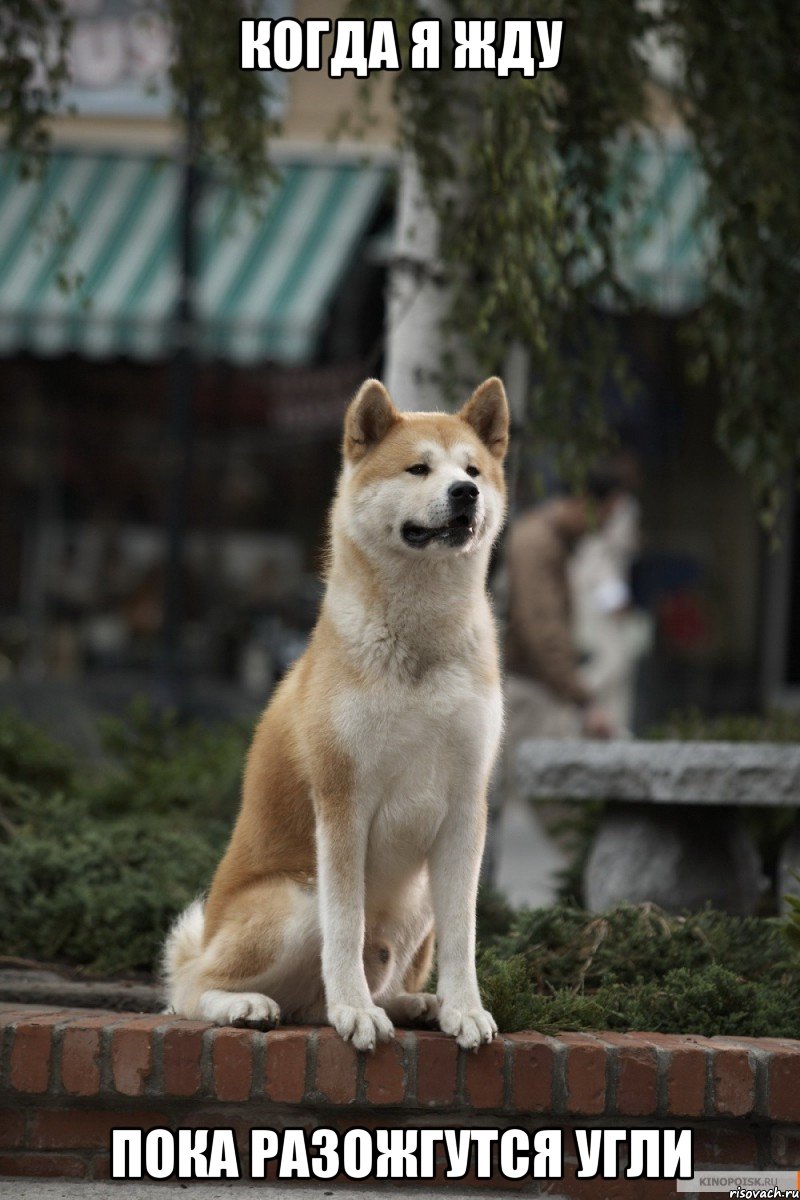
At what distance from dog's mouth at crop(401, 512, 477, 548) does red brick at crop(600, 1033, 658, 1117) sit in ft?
3.89

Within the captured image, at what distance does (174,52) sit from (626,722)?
708 centimetres

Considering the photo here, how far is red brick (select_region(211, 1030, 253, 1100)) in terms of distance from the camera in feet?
11.0

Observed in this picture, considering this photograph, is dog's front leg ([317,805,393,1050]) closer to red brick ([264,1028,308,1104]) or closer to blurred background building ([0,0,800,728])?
red brick ([264,1028,308,1104])

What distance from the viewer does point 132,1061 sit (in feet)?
11.1

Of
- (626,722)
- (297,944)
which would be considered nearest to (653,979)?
(297,944)

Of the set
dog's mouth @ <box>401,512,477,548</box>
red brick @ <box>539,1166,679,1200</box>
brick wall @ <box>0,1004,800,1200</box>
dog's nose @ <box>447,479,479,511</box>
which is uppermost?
dog's nose @ <box>447,479,479,511</box>

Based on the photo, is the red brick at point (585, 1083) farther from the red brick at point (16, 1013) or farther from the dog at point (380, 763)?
the red brick at point (16, 1013)

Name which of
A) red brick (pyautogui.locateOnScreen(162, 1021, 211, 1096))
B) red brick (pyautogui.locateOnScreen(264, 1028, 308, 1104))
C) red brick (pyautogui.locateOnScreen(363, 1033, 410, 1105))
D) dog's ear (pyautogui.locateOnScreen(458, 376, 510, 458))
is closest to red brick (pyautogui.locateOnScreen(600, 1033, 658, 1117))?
red brick (pyautogui.locateOnScreen(363, 1033, 410, 1105))

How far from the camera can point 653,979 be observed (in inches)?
155

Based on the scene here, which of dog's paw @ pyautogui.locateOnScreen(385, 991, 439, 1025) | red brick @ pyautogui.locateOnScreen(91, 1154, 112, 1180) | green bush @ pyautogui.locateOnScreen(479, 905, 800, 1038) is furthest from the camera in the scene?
green bush @ pyautogui.locateOnScreen(479, 905, 800, 1038)

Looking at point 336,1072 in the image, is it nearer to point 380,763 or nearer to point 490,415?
point 380,763

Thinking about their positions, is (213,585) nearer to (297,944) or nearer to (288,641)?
(288,641)

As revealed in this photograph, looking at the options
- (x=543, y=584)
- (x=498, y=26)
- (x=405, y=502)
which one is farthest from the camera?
(x=543, y=584)

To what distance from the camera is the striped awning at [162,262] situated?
36.2 feet
